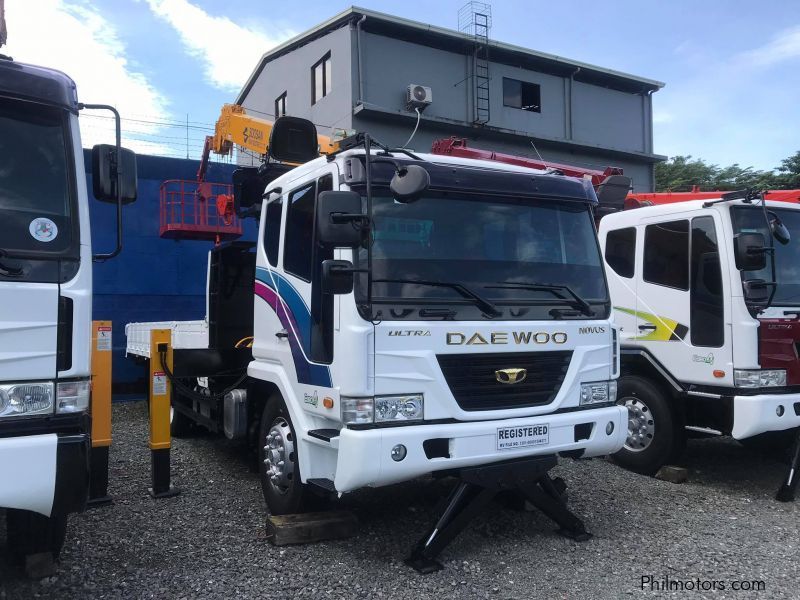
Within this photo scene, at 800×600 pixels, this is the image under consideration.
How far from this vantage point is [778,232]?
559cm

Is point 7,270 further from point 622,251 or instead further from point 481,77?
point 481,77

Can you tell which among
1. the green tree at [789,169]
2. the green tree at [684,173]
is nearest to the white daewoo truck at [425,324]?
the green tree at [789,169]

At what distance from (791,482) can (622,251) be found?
2.58 meters

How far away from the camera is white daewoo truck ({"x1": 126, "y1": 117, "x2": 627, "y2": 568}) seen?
148 inches

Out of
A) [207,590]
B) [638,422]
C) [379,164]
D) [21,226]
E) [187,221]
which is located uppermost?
[187,221]

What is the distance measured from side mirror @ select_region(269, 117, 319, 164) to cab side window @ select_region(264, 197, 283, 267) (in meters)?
0.82

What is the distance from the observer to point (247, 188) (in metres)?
6.05

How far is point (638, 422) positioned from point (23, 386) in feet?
17.5

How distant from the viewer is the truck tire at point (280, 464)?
175 inches

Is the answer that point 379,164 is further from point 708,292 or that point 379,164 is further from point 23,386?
point 708,292

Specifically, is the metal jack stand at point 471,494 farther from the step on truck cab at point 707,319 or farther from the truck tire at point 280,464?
the step on truck cab at point 707,319

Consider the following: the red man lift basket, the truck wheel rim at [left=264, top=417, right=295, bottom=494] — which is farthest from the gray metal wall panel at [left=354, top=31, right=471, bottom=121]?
the truck wheel rim at [left=264, top=417, right=295, bottom=494]

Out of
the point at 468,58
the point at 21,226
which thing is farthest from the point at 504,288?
the point at 468,58

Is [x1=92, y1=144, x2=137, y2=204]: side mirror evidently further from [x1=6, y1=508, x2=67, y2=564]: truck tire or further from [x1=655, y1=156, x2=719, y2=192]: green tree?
[x1=655, y1=156, x2=719, y2=192]: green tree
